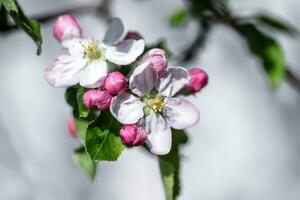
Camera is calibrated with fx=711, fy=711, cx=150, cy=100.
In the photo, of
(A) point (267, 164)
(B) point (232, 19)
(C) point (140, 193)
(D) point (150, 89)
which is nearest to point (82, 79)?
(D) point (150, 89)

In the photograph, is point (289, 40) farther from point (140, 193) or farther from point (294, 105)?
point (140, 193)

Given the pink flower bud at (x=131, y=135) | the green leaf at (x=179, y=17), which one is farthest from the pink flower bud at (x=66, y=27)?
the green leaf at (x=179, y=17)

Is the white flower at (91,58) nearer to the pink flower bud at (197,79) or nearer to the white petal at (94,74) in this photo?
the white petal at (94,74)

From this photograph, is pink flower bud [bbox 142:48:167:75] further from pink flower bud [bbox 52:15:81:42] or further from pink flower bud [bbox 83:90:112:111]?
pink flower bud [bbox 52:15:81:42]

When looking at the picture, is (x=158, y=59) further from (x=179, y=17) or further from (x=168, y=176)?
(x=179, y=17)

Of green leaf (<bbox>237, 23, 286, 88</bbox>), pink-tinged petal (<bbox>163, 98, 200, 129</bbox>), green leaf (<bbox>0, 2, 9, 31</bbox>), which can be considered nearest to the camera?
pink-tinged petal (<bbox>163, 98, 200, 129</bbox>)

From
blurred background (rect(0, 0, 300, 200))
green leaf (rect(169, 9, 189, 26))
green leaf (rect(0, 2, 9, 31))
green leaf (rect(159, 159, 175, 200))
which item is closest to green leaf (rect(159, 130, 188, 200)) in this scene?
green leaf (rect(159, 159, 175, 200))

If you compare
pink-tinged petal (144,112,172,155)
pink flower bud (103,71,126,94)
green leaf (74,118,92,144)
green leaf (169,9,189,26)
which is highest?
pink flower bud (103,71,126,94)
